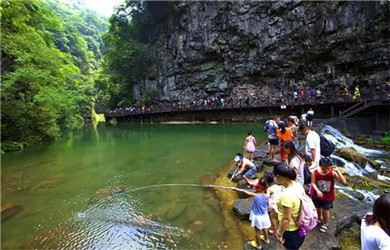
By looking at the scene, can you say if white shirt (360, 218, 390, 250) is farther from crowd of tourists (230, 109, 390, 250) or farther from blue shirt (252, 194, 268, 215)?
blue shirt (252, 194, 268, 215)

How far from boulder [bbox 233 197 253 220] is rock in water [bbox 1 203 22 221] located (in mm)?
5678

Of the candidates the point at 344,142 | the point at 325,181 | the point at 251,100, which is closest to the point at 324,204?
the point at 325,181

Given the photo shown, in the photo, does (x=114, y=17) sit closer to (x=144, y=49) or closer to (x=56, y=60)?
(x=144, y=49)

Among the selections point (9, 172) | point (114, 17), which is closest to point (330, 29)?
point (9, 172)

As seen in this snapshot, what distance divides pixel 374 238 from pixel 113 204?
573 cm

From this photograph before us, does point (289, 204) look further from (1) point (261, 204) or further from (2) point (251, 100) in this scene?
(2) point (251, 100)

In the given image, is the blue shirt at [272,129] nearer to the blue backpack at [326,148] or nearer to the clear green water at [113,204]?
the clear green water at [113,204]

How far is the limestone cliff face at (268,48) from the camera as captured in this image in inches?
771

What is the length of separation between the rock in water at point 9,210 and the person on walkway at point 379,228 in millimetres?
7188

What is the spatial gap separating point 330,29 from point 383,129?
11915 millimetres

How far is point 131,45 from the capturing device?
31.6m

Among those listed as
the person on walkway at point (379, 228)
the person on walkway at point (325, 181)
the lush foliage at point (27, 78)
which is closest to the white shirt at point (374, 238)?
the person on walkway at point (379, 228)

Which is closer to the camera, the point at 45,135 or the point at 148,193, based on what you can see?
the point at 148,193

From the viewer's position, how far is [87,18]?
85875mm
